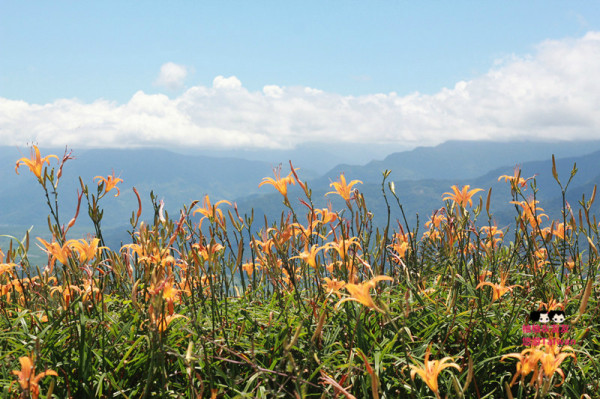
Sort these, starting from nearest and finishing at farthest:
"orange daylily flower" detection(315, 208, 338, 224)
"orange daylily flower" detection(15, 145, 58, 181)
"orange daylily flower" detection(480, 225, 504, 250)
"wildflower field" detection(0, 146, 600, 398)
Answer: "wildflower field" detection(0, 146, 600, 398) → "orange daylily flower" detection(15, 145, 58, 181) → "orange daylily flower" detection(315, 208, 338, 224) → "orange daylily flower" detection(480, 225, 504, 250)

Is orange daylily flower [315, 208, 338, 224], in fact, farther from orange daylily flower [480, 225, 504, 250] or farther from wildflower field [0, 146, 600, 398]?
orange daylily flower [480, 225, 504, 250]

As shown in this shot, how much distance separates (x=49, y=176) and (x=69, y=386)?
1.06 m

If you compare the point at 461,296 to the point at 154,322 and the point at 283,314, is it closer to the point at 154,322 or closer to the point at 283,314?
the point at 283,314

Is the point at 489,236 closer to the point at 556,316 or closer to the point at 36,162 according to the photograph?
the point at 556,316

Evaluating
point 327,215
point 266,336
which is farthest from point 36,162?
point 327,215

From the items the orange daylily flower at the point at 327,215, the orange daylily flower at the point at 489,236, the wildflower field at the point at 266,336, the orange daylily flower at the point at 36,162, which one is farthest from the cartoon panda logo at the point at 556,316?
the orange daylily flower at the point at 36,162

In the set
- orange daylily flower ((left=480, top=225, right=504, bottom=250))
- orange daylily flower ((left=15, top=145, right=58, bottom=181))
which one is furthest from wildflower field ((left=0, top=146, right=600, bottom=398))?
orange daylily flower ((left=480, top=225, right=504, bottom=250))

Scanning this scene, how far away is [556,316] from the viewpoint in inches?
80.5

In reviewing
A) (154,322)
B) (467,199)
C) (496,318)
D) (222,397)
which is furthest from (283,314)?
(467,199)

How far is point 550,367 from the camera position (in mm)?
1613

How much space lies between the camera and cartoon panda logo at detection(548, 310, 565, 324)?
79.1 inches

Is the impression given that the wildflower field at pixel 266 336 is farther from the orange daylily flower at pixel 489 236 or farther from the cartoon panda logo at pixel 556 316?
the orange daylily flower at pixel 489 236

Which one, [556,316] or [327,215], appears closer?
[556,316]

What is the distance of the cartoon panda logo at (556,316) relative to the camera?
79.1 inches
